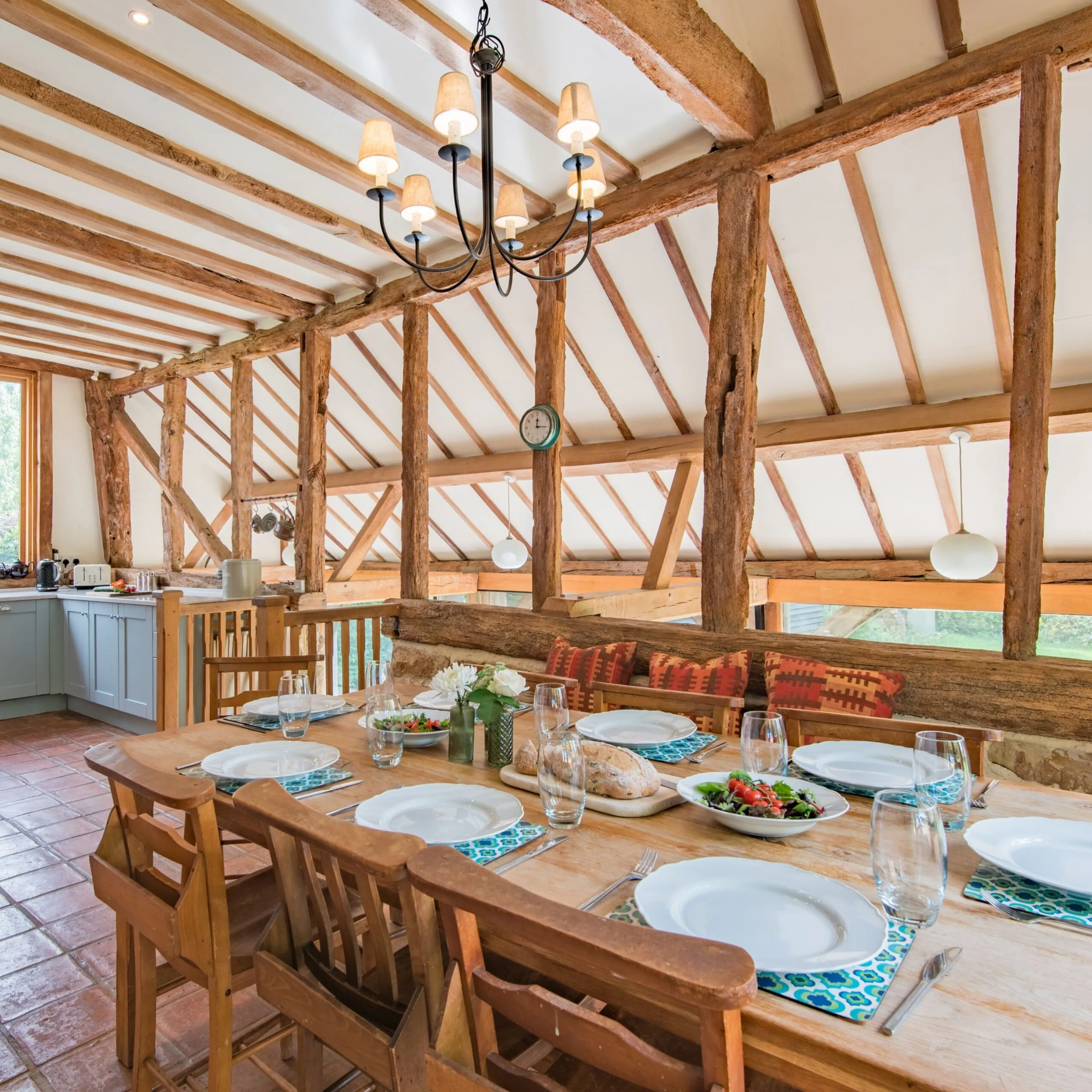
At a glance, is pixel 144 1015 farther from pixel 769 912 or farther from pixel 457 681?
pixel 769 912

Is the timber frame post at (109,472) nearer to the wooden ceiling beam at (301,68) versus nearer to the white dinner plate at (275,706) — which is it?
the wooden ceiling beam at (301,68)

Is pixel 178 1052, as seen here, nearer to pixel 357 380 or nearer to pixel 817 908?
pixel 817 908

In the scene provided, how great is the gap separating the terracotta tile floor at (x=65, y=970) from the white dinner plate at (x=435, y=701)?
2.98ft

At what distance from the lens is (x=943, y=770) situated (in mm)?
1188

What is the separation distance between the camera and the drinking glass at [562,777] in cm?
125

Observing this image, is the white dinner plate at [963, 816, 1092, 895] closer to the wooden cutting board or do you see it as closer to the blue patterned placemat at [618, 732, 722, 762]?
the wooden cutting board

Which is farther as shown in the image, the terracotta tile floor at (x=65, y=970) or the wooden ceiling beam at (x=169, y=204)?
the wooden ceiling beam at (x=169, y=204)

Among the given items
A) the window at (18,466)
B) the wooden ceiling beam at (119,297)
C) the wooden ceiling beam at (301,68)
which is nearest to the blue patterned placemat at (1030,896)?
the wooden ceiling beam at (301,68)

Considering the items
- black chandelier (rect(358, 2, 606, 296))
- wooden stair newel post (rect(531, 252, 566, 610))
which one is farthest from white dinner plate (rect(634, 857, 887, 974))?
wooden stair newel post (rect(531, 252, 566, 610))

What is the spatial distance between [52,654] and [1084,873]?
20.5 ft

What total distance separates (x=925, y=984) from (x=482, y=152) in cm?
219

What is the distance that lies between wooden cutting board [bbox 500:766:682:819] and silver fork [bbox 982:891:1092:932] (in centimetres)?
55

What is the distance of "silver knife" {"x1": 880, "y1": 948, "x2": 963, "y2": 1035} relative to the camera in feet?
2.52

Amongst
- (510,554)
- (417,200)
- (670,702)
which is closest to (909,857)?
(670,702)
